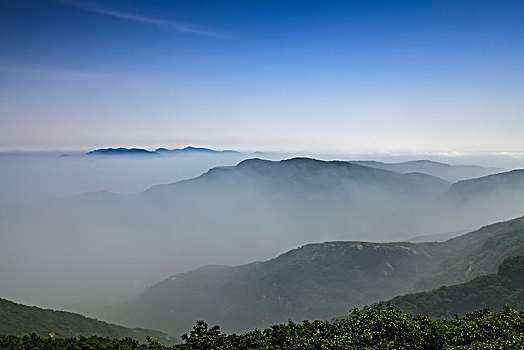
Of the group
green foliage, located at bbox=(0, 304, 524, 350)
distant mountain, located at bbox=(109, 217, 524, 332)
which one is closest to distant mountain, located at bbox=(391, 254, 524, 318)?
distant mountain, located at bbox=(109, 217, 524, 332)

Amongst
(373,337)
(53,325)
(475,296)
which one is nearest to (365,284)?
(475,296)

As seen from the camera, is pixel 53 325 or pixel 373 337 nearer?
pixel 373 337

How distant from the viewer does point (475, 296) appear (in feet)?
381

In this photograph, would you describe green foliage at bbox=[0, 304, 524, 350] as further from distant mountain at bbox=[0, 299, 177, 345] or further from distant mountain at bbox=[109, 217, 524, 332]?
distant mountain at bbox=[109, 217, 524, 332]

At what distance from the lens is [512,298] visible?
361 ft

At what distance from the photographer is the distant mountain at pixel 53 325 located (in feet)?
378

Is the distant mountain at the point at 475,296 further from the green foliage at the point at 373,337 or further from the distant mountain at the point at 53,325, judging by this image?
the distant mountain at the point at 53,325

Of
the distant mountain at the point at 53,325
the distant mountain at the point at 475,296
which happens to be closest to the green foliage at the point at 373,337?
the distant mountain at the point at 475,296

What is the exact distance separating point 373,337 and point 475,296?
10198 cm

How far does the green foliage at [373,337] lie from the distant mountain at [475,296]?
269ft

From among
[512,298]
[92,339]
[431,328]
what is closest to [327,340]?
[431,328]

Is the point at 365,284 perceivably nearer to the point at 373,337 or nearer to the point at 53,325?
the point at 53,325

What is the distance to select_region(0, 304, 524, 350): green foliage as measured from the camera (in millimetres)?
31844

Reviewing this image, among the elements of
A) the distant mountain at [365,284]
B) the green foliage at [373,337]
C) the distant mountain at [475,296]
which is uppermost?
the green foliage at [373,337]
